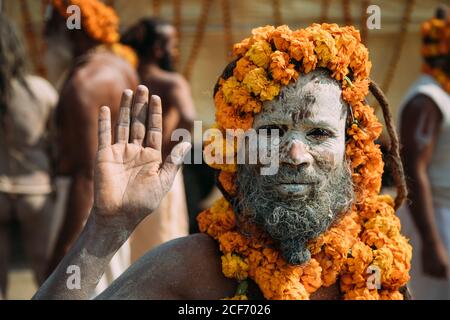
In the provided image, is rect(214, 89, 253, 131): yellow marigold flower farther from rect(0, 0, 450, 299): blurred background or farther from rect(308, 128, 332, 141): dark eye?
rect(0, 0, 450, 299): blurred background

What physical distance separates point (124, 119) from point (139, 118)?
0.18ft

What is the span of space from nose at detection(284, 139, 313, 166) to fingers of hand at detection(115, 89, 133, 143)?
0.57 m

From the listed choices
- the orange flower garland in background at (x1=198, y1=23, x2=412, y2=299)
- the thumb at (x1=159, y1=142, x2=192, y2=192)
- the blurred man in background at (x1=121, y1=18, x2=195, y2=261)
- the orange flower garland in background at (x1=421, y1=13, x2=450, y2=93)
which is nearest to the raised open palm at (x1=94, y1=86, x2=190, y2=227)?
the thumb at (x1=159, y1=142, x2=192, y2=192)

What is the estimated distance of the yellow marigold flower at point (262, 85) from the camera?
128 inches

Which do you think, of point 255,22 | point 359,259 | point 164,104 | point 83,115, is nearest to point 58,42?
point 83,115

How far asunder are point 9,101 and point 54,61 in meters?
0.40

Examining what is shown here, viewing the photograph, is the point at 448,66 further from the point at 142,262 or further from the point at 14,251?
the point at 14,251

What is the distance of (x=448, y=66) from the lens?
6055 mm

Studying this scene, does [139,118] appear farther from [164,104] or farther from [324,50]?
[164,104]

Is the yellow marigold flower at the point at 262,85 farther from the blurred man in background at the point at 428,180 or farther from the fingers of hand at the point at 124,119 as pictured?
the blurred man in background at the point at 428,180

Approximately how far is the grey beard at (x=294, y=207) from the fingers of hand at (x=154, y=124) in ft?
1.17

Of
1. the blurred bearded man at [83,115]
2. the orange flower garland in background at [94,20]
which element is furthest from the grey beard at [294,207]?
the orange flower garland in background at [94,20]
